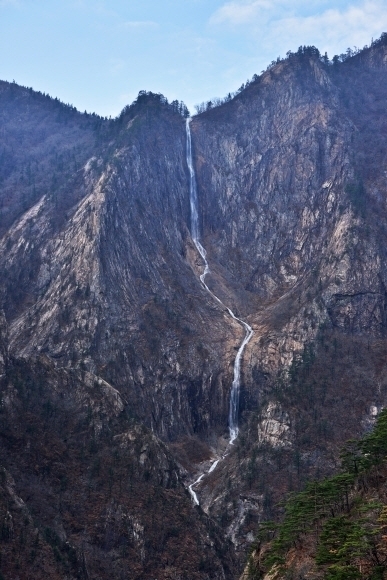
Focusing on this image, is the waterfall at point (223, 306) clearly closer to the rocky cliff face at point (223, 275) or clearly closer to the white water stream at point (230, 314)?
the white water stream at point (230, 314)

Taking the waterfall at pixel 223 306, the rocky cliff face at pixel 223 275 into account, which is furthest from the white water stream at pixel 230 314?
the rocky cliff face at pixel 223 275

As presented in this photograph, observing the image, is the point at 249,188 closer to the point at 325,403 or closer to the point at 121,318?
the point at 121,318

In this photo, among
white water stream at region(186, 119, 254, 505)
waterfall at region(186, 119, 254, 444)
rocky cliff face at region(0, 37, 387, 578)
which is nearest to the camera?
rocky cliff face at region(0, 37, 387, 578)

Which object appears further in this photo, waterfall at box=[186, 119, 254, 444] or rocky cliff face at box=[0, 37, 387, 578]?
waterfall at box=[186, 119, 254, 444]

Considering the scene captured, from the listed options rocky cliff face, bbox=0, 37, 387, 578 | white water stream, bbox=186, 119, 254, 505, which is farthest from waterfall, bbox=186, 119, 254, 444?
rocky cliff face, bbox=0, 37, 387, 578

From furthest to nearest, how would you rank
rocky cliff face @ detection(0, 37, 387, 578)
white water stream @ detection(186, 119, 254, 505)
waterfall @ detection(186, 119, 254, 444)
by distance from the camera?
waterfall @ detection(186, 119, 254, 444)
white water stream @ detection(186, 119, 254, 505)
rocky cliff face @ detection(0, 37, 387, 578)

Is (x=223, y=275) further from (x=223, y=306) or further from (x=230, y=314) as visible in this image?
(x=230, y=314)

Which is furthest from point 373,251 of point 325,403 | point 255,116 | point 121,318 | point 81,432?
point 81,432

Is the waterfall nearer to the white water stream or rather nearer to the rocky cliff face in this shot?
the white water stream

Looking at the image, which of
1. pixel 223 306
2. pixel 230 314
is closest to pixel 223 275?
pixel 223 306

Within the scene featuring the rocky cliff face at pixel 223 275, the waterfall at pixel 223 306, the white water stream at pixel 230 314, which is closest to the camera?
the rocky cliff face at pixel 223 275
